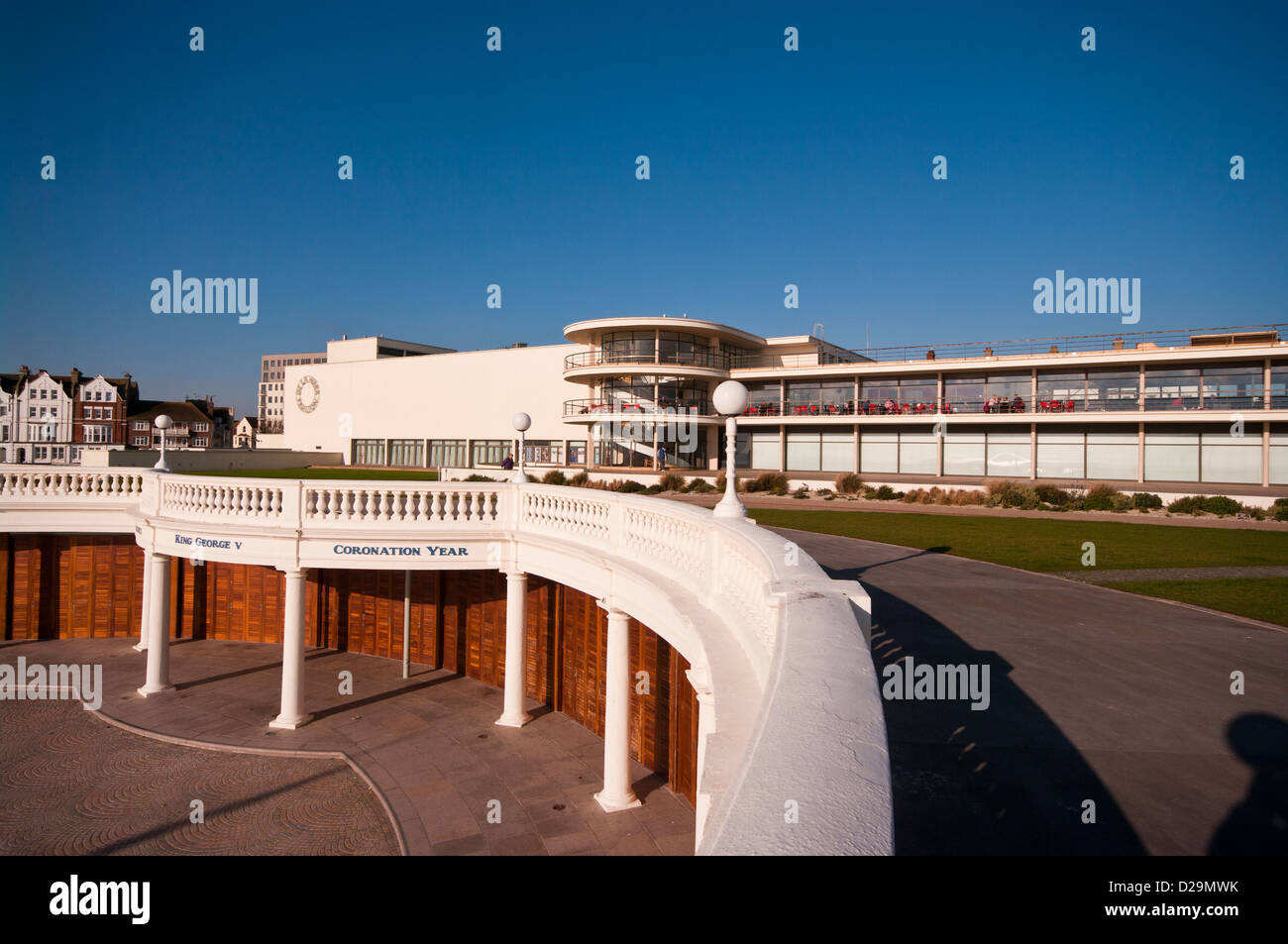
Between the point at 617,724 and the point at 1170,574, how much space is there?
1050cm

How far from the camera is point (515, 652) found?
1408cm

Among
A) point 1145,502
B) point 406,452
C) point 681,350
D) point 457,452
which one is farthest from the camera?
point 406,452

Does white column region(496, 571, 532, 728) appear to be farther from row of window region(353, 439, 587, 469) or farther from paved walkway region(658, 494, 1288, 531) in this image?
row of window region(353, 439, 587, 469)

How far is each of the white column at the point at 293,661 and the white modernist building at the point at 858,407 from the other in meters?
30.8

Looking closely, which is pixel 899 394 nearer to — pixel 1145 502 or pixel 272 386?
pixel 1145 502

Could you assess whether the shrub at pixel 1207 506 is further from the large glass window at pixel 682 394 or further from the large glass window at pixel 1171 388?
the large glass window at pixel 682 394

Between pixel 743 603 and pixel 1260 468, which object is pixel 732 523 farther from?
pixel 1260 468

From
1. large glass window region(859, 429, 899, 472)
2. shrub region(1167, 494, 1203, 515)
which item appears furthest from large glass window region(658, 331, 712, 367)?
shrub region(1167, 494, 1203, 515)

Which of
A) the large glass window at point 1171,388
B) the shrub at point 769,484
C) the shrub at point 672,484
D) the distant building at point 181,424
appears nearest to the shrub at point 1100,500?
the large glass window at point 1171,388

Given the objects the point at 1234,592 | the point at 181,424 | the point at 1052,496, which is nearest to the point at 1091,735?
the point at 1234,592

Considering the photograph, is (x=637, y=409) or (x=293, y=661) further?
(x=637, y=409)

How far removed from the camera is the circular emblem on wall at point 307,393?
230ft

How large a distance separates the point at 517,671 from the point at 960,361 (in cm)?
3553

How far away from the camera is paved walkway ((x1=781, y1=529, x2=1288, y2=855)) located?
378cm
